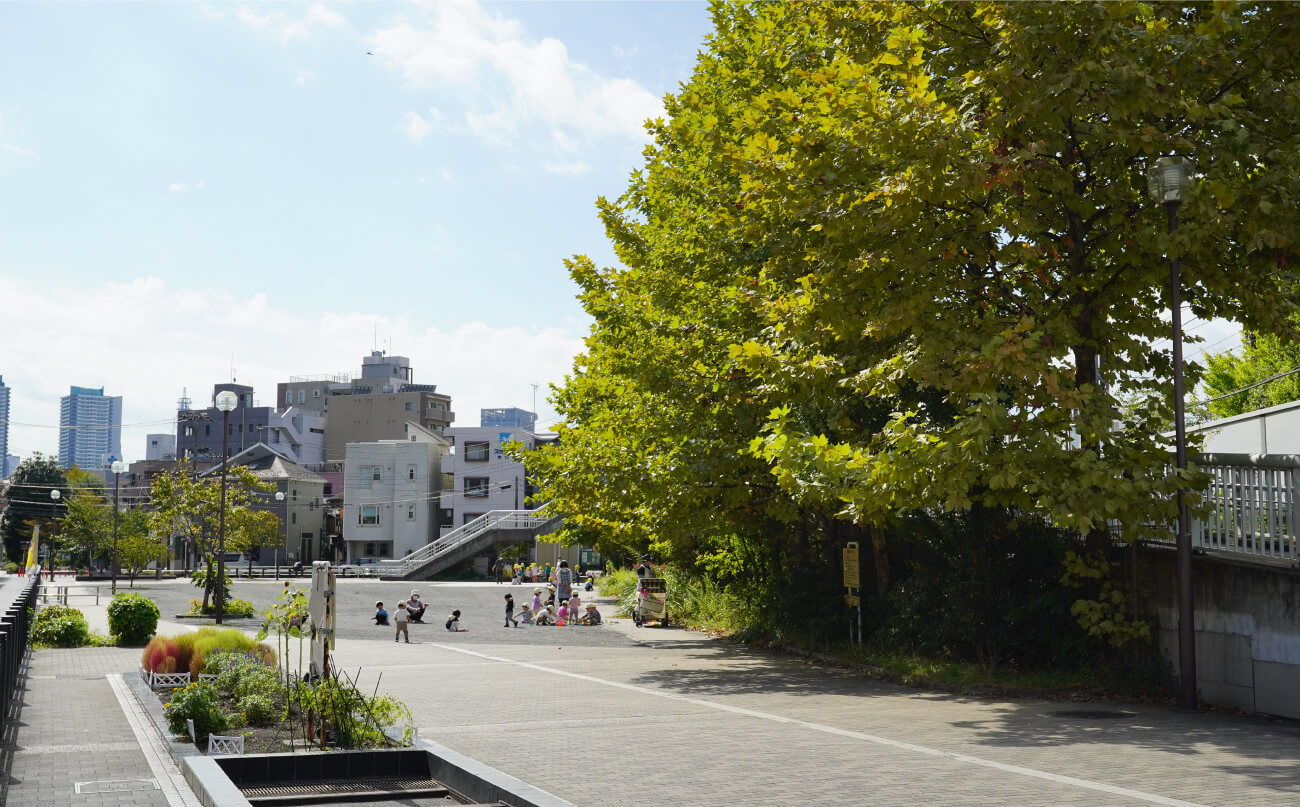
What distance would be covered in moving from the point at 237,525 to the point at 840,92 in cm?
3837

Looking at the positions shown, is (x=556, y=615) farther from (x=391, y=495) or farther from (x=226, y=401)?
(x=391, y=495)

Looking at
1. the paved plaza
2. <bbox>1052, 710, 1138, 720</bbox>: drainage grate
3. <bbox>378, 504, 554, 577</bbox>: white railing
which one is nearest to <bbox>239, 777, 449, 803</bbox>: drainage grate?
the paved plaza

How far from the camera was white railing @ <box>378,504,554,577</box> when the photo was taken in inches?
2810

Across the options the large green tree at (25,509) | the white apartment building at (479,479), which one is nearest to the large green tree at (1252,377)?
the white apartment building at (479,479)

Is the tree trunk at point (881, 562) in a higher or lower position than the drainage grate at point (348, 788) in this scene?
higher

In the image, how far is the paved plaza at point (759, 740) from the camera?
9250 mm

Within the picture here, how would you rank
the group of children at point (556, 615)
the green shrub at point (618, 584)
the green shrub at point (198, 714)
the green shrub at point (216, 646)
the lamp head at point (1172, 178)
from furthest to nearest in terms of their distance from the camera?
the green shrub at point (618, 584)
the group of children at point (556, 615)
the green shrub at point (216, 646)
the lamp head at point (1172, 178)
the green shrub at point (198, 714)

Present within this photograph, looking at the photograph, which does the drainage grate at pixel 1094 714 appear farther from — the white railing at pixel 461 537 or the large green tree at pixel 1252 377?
the white railing at pixel 461 537

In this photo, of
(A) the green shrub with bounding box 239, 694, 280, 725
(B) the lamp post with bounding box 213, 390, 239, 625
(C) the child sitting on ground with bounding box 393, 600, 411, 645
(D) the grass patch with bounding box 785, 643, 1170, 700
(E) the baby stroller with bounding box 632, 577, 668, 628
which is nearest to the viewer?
(A) the green shrub with bounding box 239, 694, 280, 725

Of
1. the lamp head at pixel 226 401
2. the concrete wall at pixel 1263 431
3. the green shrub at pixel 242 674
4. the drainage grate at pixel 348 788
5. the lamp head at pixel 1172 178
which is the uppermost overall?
the lamp head at pixel 1172 178

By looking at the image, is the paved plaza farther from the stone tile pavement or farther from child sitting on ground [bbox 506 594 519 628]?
child sitting on ground [bbox 506 594 519 628]

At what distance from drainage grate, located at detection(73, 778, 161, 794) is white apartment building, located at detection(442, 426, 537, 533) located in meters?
76.4

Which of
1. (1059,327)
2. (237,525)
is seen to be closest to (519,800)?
(1059,327)

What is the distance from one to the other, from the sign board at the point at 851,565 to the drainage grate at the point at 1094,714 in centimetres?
681
